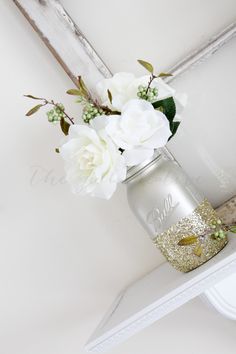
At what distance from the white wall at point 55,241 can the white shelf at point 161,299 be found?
171 mm

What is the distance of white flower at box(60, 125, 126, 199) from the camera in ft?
1.94

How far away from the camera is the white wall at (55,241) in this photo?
0.83 m

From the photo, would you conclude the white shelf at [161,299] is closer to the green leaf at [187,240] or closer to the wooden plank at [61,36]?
the green leaf at [187,240]

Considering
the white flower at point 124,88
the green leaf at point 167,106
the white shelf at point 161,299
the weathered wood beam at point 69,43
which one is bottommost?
the white shelf at point 161,299

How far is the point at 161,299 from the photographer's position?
1.95 feet

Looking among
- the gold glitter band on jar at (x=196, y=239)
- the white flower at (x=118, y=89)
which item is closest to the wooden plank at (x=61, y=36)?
the white flower at (x=118, y=89)

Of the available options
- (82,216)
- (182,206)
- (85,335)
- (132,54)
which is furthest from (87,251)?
Result: (132,54)

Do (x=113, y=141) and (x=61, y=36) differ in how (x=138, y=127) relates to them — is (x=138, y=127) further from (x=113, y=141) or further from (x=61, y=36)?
(x=61, y=36)

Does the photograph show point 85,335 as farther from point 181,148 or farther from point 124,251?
point 181,148

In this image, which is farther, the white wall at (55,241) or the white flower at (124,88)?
the white wall at (55,241)

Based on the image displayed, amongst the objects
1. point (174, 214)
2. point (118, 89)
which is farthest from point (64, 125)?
point (174, 214)

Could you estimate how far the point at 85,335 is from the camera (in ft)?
2.95

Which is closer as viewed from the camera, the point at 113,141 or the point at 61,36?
the point at 113,141

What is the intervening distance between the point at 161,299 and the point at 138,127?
23 cm
